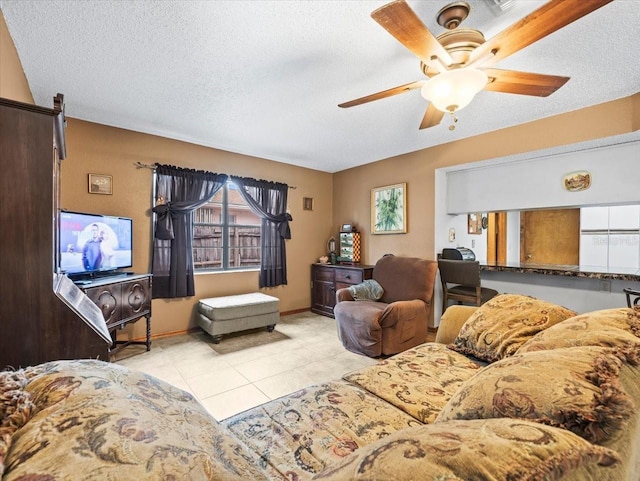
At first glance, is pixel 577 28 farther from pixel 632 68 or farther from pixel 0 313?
pixel 0 313

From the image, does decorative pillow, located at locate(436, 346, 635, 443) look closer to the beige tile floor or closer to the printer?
the beige tile floor

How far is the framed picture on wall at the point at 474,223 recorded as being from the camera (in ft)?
15.1

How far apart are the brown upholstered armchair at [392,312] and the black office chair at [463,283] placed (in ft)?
0.69

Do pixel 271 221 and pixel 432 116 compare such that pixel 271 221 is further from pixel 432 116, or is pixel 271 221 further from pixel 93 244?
pixel 432 116

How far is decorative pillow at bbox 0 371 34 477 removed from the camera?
0.49 metres

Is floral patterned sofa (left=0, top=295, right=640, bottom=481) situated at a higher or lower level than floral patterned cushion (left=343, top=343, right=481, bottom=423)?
higher

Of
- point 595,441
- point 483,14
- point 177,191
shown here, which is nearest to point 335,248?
point 177,191

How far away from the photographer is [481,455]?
450mm

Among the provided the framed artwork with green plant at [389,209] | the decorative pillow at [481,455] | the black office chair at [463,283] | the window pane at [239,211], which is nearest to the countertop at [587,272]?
the black office chair at [463,283]

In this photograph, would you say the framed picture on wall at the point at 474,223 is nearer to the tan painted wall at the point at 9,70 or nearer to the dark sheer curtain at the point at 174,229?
the dark sheer curtain at the point at 174,229

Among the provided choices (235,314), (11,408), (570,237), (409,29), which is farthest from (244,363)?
(570,237)

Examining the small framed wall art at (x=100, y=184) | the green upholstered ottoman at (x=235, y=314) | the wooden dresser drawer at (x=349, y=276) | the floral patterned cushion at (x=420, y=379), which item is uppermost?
the small framed wall art at (x=100, y=184)

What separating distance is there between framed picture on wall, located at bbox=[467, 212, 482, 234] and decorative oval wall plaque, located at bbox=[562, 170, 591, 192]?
1.43m

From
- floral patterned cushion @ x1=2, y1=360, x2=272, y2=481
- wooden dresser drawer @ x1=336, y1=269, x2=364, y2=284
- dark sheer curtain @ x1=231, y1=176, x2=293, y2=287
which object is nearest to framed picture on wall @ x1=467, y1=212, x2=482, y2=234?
wooden dresser drawer @ x1=336, y1=269, x2=364, y2=284
